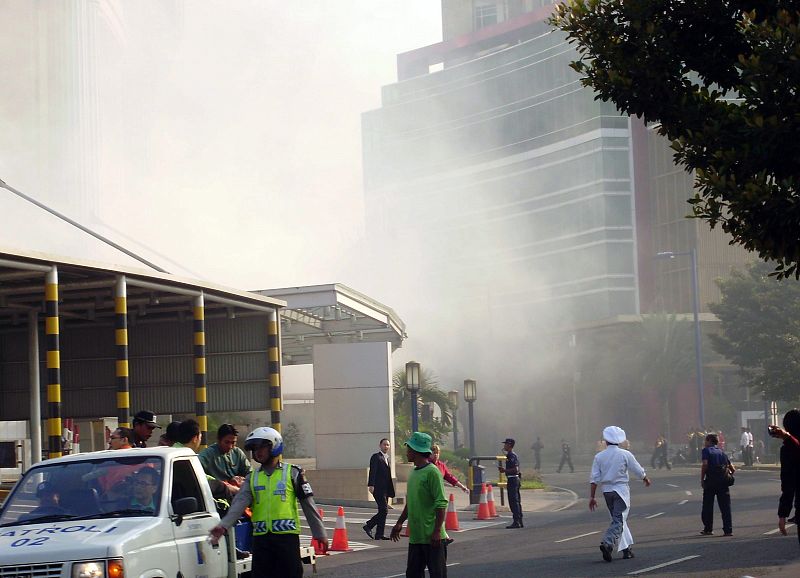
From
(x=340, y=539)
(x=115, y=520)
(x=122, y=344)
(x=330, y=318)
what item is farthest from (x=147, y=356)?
(x=115, y=520)

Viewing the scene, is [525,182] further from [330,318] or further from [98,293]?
[98,293]

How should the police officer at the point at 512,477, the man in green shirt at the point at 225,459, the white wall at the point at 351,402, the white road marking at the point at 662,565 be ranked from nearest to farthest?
the man in green shirt at the point at 225,459 < the white road marking at the point at 662,565 < the police officer at the point at 512,477 < the white wall at the point at 351,402

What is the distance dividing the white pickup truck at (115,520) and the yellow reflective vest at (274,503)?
1.42 ft

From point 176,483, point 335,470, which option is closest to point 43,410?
point 335,470

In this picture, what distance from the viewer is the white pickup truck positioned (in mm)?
8562

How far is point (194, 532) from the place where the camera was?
32.4ft

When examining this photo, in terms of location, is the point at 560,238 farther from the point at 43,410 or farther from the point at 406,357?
the point at 43,410

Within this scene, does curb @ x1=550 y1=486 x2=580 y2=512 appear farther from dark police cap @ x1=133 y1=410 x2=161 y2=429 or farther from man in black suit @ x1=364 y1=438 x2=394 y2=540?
dark police cap @ x1=133 y1=410 x2=161 y2=429

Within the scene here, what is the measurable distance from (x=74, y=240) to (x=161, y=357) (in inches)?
3312

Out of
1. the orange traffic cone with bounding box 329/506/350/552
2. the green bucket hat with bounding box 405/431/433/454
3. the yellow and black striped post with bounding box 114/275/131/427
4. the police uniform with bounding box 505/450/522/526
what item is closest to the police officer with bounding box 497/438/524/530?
the police uniform with bounding box 505/450/522/526

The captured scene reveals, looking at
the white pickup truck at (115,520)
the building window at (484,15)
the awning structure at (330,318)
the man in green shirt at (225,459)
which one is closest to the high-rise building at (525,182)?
the building window at (484,15)

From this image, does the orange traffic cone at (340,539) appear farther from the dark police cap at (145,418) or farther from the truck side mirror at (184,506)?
the truck side mirror at (184,506)

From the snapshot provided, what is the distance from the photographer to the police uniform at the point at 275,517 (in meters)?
9.53

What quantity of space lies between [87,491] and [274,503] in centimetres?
142
